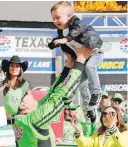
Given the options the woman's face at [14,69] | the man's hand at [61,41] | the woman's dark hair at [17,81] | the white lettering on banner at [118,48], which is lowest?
the woman's dark hair at [17,81]

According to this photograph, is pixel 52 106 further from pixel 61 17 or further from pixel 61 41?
pixel 61 17

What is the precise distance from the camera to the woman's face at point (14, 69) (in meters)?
5.53

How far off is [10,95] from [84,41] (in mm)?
1485

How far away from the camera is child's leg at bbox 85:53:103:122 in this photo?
4.58 meters

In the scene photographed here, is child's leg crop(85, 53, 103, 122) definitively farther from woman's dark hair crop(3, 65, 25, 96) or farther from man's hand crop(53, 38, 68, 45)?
woman's dark hair crop(3, 65, 25, 96)

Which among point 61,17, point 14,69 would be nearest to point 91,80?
point 61,17

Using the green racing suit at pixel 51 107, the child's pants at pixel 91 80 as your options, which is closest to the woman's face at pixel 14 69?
the child's pants at pixel 91 80

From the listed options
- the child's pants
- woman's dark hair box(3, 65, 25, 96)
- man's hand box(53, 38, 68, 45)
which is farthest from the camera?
woman's dark hair box(3, 65, 25, 96)

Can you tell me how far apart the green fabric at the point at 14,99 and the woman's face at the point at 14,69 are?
6.0 inches

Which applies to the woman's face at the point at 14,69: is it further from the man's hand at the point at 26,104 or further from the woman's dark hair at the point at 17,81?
the man's hand at the point at 26,104

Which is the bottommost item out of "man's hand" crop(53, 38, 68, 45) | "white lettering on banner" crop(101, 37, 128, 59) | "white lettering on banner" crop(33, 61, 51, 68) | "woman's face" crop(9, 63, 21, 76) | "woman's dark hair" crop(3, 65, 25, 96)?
"woman's dark hair" crop(3, 65, 25, 96)

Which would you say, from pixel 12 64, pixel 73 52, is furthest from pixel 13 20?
pixel 73 52

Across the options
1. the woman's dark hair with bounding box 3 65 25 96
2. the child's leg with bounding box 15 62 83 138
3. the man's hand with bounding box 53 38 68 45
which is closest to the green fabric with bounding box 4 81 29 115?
the woman's dark hair with bounding box 3 65 25 96

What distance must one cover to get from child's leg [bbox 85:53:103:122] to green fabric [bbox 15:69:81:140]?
0.35m
